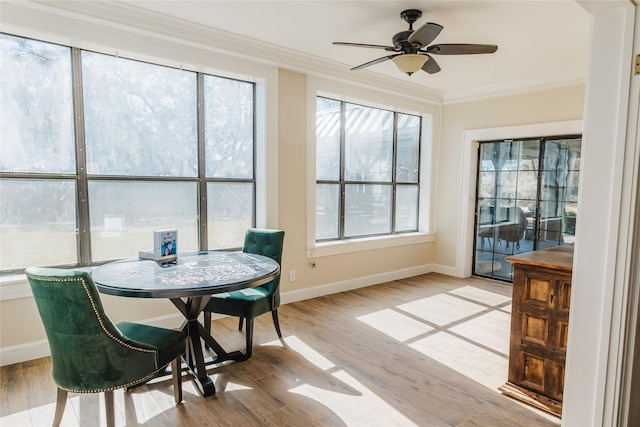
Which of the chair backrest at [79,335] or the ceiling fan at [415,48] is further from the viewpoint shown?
the ceiling fan at [415,48]

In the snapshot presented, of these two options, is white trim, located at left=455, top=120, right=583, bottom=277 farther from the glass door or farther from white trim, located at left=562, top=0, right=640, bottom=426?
white trim, located at left=562, top=0, right=640, bottom=426

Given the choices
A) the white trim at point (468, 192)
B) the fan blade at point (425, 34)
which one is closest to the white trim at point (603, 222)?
the fan blade at point (425, 34)

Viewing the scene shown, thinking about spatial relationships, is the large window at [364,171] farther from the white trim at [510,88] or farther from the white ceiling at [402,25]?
the white ceiling at [402,25]

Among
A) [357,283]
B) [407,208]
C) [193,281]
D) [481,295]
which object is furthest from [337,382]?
[407,208]

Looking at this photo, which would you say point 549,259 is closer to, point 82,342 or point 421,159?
point 82,342

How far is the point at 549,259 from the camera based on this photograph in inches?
93.5

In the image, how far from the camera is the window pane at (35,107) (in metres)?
2.78

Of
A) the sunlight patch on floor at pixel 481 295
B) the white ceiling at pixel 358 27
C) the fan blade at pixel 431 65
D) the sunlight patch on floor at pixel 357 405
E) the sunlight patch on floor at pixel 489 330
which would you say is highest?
the white ceiling at pixel 358 27

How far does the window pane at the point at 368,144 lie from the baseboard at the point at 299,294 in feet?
4.52

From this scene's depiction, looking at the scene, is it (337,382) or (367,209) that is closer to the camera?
(337,382)

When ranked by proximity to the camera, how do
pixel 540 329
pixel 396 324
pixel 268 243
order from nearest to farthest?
pixel 540 329
pixel 268 243
pixel 396 324

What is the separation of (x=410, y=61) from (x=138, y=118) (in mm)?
2403

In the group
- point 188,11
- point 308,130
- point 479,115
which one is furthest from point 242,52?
point 479,115

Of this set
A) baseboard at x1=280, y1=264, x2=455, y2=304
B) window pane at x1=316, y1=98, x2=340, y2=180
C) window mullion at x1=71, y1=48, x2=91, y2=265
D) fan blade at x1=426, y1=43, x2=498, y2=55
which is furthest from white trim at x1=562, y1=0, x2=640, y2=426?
window mullion at x1=71, y1=48, x2=91, y2=265
